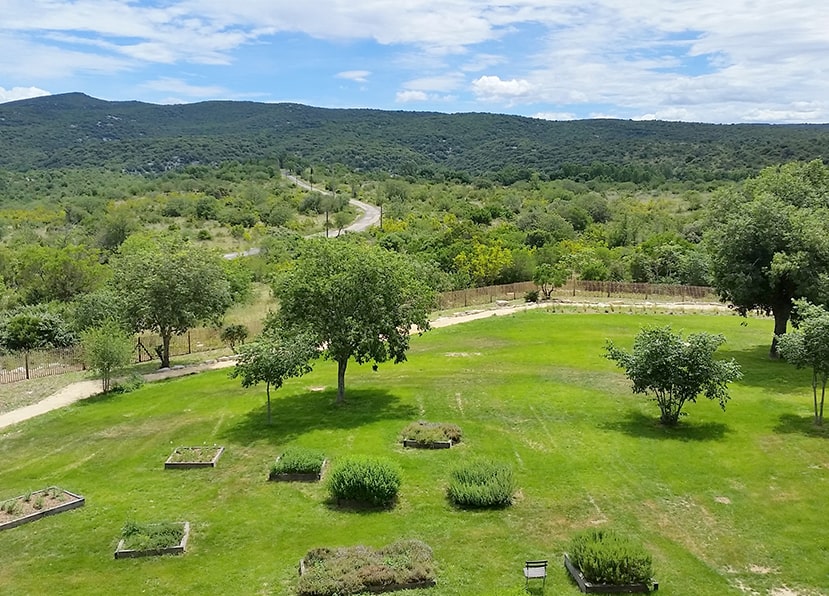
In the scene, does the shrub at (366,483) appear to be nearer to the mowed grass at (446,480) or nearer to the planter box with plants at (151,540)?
the mowed grass at (446,480)

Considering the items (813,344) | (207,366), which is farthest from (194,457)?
(813,344)

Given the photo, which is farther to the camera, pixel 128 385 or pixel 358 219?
pixel 358 219

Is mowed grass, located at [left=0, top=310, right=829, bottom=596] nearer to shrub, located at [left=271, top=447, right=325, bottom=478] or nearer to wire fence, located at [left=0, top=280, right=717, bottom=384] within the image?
shrub, located at [left=271, top=447, right=325, bottom=478]

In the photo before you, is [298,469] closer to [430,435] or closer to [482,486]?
[430,435]

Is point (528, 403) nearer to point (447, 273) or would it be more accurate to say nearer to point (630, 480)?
point (630, 480)

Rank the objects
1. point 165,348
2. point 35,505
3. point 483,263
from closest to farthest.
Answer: point 35,505 < point 165,348 < point 483,263

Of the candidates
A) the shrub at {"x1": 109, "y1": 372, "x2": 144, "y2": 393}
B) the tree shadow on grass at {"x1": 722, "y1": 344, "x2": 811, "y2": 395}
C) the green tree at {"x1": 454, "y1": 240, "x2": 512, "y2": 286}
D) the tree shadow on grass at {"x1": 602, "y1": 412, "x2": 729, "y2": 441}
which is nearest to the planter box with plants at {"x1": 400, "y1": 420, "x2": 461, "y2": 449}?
the tree shadow on grass at {"x1": 602, "y1": 412, "x2": 729, "y2": 441}

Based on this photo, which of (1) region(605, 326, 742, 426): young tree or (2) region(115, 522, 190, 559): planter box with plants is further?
(1) region(605, 326, 742, 426): young tree

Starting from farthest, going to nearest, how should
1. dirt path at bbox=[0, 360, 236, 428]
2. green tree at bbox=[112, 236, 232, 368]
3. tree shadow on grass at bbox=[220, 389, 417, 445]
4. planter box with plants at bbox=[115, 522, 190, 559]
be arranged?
1. green tree at bbox=[112, 236, 232, 368]
2. dirt path at bbox=[0, 360, 236, 428]
3. tree shadow on grass at bbox=[220, 389, 417, 445]
4. planter box with plants at bbox=[115, 522, 190, 559]
